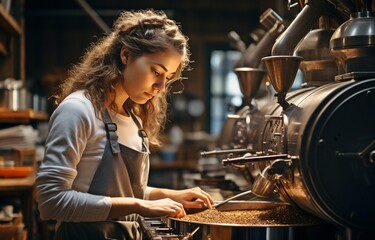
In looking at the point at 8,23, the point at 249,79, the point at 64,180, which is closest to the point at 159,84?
the point at 64,180

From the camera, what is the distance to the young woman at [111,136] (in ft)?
6.35

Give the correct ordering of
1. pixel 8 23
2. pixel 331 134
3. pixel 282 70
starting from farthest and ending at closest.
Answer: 1. pixel 8 23
2. pixel 282 70
3. pixel 331 134

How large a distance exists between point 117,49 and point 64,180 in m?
0.57

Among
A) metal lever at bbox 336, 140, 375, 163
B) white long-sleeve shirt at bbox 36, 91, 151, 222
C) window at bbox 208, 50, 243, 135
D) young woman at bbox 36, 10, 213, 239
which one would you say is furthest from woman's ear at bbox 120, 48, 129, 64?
window at bbox 208, 50, 243, 135

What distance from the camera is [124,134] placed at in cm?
225

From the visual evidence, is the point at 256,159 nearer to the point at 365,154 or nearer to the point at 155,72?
the point at 365,154

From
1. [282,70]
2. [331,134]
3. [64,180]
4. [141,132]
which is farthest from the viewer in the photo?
[141,132]

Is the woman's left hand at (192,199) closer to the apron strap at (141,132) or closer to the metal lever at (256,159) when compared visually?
the apron strap at (141,132)

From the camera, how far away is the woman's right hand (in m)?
1.96

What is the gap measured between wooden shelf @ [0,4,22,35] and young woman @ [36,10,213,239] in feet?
6.62

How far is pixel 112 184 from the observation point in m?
2.12

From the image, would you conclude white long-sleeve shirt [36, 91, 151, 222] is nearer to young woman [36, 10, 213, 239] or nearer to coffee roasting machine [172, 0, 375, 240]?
young woman [36, 10, 213, 239]

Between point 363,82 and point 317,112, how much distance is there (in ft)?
0.52

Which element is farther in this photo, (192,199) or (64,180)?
(192,199)
